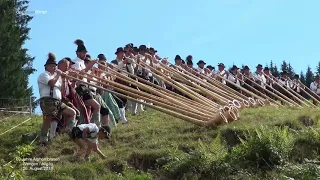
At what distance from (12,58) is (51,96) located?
68.4 ft

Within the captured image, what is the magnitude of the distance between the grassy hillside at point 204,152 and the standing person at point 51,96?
0.56 metres

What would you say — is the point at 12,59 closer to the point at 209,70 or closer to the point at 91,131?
the point at 209,70

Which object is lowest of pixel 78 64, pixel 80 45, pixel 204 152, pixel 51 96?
pixel 204 152

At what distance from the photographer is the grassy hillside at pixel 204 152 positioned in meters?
7.44

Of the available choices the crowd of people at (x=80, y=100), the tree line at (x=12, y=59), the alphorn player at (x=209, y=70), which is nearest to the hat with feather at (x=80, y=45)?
the crowd of people at (x=80, y=100)

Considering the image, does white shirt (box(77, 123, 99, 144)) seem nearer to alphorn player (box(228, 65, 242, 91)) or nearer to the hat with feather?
the hat with feather

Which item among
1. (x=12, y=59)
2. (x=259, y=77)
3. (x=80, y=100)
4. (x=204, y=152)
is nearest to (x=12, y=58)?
(x=12, y=59)

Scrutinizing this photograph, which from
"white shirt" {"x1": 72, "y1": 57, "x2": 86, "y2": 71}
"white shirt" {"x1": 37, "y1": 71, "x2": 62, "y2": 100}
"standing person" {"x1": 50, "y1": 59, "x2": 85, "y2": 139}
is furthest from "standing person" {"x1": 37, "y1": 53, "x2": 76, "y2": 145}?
"white shirt" {"x1": 72, "y1": 57, "x2": 86, "y2": 71}

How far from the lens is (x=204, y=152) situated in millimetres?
7746

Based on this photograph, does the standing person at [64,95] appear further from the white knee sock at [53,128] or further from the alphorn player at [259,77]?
the alphorn player at [259,77]

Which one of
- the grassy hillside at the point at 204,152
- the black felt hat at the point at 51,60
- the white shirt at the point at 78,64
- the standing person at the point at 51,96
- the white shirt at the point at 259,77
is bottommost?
the grassy hillside at the point at 204,152

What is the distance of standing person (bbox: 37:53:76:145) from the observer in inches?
370

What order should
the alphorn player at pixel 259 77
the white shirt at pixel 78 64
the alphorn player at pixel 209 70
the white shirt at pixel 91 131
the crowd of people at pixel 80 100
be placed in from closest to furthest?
1. the white shirt at pixel 91 131
2. the crowd of people at pixel 80 100
3. the white shirt at pixel 78 64
4. the alphorn player at pixel 209 70
5. the alphorn player at pixel 259 77

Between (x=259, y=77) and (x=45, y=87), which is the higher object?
(x=259, y=77)
